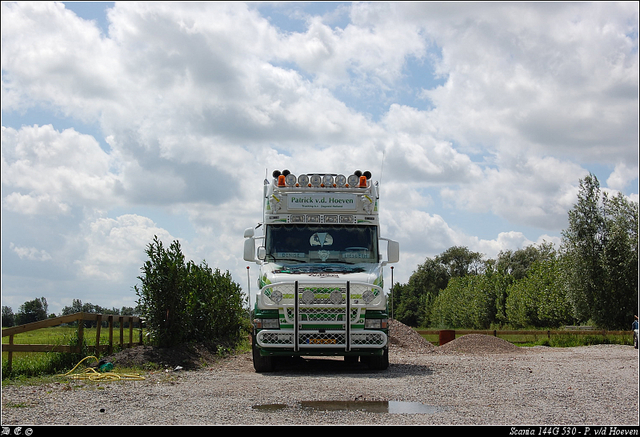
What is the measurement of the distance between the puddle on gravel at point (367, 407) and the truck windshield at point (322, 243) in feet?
18.0

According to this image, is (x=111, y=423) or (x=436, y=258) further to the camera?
(x=436, y=258)

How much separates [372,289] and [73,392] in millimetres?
6112

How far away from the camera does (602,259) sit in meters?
37.4

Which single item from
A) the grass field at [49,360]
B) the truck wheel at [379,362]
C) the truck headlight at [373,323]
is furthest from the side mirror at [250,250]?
the grass field at [49,360]

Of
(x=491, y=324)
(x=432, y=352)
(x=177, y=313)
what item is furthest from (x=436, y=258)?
(x=177, y=313)

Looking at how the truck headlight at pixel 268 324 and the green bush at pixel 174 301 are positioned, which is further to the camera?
the green bush at pixel 174 301

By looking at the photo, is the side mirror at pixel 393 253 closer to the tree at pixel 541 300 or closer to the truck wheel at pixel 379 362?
the truck wheel at pixel 379 362

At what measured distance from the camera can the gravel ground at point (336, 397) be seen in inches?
296

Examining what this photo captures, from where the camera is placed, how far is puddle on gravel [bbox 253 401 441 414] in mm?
→ 8305

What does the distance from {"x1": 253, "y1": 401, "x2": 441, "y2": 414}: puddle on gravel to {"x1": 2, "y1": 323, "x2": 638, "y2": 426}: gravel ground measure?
6 cm

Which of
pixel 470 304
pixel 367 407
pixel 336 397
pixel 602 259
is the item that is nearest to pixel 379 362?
pixel 336 397

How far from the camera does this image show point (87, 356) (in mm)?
13578

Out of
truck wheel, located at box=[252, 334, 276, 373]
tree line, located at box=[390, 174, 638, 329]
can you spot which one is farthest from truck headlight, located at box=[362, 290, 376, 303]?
tree line, located at box=[390, 174, 638, 329]

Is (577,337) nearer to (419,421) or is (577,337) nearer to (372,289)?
(372,289)
